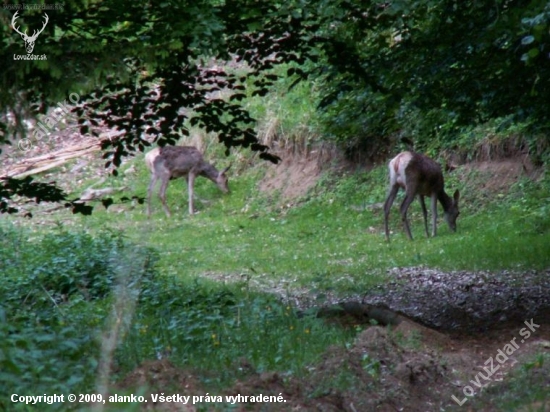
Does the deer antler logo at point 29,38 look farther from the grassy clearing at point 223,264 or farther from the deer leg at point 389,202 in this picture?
the deer leg at point 389,202

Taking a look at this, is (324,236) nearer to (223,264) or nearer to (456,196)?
(456,196)

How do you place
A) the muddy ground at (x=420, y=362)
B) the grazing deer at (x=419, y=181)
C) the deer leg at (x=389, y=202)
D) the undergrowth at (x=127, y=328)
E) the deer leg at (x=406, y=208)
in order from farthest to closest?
the grazing deer at (x=419, y=181)
the deer leg at (x=389, y=202)
the deer leg at (x=406, y=208)
the muddy ground at (x=420, y=362)
the undergrowth at (x=127, y=328)

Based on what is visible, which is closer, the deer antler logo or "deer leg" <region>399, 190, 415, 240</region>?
the deer antler logo

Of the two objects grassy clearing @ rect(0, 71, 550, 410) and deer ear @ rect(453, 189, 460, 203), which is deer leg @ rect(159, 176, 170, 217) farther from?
deer ear @ rect(453, 189, 460, 203)

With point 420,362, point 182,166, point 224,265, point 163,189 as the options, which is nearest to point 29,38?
point 420,362

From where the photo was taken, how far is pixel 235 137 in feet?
34.9

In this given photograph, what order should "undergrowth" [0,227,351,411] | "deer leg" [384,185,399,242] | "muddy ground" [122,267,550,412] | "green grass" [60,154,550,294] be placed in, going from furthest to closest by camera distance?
"deer leg" [384,185,399,242] < "green grass" [60,154,550,294] < "muddy ground" [122,267,550,412] < "undergrowth" [0,227,351,411]

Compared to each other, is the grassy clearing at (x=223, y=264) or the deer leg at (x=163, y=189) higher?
the grassy clearing at (x=223, y=264)
